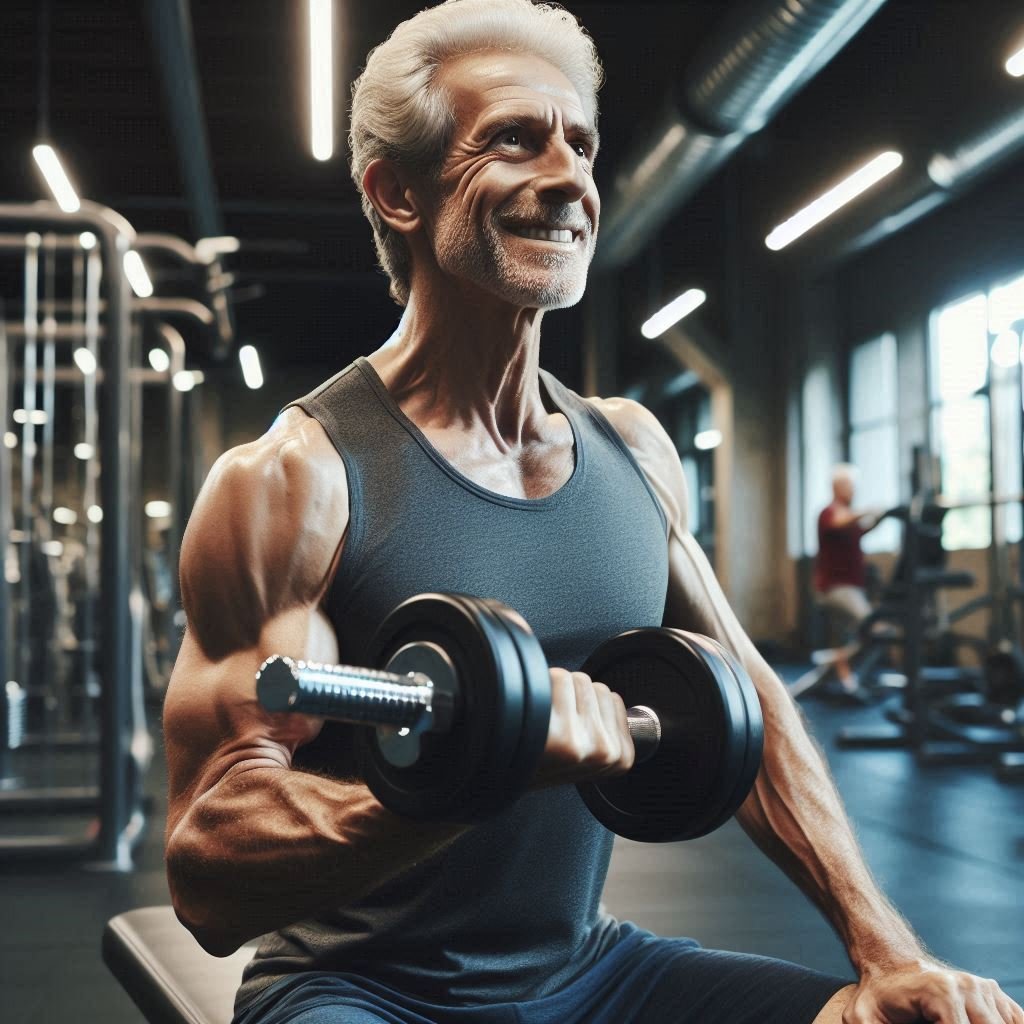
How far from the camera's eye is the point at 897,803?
4242 mm

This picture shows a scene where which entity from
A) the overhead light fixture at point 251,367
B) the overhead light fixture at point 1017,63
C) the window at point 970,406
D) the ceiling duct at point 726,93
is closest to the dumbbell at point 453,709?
the ceiling duct at point 726,93

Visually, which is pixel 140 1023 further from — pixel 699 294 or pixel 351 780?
pixel 699 294

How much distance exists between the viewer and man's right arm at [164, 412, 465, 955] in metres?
0.85

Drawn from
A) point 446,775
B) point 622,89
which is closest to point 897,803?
point 446,775

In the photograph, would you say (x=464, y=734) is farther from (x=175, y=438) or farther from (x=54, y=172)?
(x=54, y=172)

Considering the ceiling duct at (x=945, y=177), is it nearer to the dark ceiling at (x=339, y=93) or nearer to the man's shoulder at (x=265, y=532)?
the dark ceiling at (x=339, y=93)

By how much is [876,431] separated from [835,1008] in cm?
952

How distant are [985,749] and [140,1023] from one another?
13.0 feet

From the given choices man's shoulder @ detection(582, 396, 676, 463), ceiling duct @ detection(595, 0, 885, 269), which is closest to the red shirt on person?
ceiling duct @ detection(595, 0, 885, 269)

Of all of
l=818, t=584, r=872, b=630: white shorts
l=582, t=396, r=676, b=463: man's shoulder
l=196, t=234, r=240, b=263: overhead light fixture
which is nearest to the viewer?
l=582, t=396, r=676, b=463: man's shoulder

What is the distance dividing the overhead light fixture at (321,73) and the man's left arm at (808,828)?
3.85 m

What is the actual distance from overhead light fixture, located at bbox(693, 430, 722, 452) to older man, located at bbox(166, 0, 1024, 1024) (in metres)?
10.5

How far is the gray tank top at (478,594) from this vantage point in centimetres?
99

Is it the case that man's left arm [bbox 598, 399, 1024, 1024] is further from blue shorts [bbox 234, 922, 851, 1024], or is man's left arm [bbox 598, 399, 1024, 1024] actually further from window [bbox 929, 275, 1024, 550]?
window [bbox 929, 275, 1024, 550]
